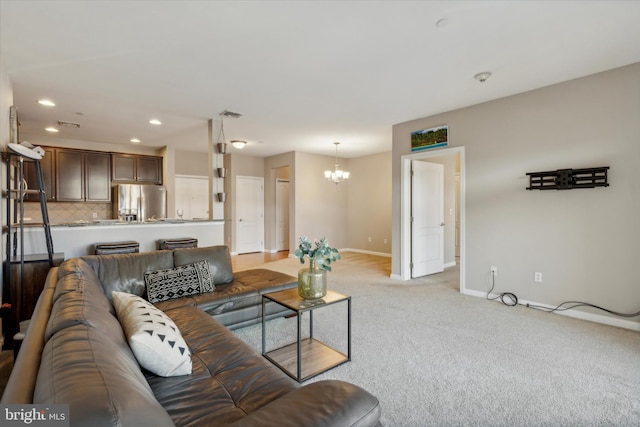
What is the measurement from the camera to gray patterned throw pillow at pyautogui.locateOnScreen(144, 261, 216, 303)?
267cm

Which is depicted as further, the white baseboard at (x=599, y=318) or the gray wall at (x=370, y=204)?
the gray wall at (x=370, y=204)

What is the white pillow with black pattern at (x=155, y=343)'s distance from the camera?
1.34 metres

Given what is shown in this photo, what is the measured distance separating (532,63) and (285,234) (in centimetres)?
663

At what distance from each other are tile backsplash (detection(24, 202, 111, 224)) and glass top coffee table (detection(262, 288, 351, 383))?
17.6ft

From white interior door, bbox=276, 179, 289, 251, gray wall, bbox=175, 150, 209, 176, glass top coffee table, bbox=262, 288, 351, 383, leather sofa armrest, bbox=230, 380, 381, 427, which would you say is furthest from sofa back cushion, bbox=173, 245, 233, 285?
white interior door, bbox=276, 179, 289, 251

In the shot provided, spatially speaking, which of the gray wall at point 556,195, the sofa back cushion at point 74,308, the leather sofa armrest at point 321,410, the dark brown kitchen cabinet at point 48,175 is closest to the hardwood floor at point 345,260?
the gray wall at point 556,195

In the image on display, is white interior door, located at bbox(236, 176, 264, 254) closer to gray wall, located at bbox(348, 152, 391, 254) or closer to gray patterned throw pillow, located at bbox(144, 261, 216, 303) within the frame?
gray wall, located at bbox(348, 152, 391, 254)

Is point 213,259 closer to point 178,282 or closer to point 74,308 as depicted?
point 178,282

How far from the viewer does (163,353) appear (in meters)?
1.40

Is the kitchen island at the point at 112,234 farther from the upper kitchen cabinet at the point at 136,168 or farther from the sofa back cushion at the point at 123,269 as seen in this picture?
the upper kitchen cabinet at the point at 136,168

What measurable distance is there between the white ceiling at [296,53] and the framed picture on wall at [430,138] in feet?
0.88

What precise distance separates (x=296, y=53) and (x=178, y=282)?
7.60 feet

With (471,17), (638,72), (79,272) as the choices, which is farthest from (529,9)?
(79,272)

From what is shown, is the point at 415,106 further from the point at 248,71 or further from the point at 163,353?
the point at 163,353
